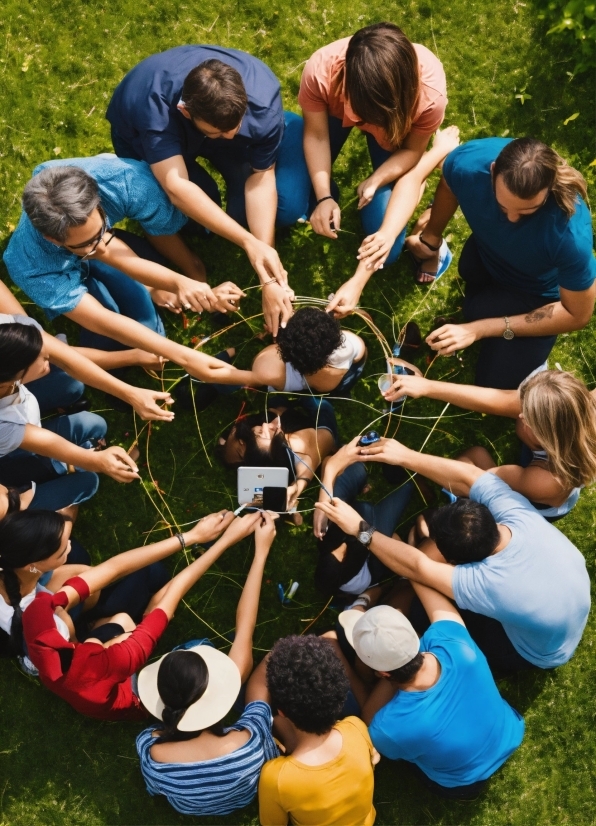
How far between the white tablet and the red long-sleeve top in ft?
3.70

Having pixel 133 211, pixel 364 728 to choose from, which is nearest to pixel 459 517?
pixel 364 728

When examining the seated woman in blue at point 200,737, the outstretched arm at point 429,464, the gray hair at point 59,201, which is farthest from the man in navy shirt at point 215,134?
the seated woman in blue at point 200,737

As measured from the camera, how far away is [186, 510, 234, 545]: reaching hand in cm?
544

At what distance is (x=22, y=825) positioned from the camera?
18.6 feet

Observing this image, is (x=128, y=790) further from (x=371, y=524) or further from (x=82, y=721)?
(x=371, y=524)

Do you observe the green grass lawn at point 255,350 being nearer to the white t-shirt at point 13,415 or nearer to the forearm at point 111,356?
the forearm at point 111,356

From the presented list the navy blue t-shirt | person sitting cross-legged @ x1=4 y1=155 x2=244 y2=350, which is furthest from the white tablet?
the navy blue t-shirt

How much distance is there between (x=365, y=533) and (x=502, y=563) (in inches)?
38.5

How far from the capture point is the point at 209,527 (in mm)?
5484

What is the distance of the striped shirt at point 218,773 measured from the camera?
4.67m

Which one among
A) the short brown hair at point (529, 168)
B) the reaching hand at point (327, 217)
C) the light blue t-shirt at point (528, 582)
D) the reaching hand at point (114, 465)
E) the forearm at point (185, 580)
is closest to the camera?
the short brown hair at point (529, 168)

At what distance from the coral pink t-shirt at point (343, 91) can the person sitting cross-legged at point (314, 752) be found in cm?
363

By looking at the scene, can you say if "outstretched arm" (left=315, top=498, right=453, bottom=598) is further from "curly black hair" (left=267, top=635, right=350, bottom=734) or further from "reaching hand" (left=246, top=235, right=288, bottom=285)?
"reaching hand" (left=246, top=235, right=288, bottom=285)

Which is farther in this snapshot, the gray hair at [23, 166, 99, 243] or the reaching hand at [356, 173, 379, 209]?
the reaching hand at [356, 173, 379, 209]
